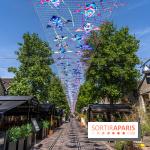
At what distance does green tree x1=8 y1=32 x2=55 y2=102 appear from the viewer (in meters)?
17.3

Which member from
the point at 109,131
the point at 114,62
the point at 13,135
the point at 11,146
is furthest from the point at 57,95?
the point at 109,131

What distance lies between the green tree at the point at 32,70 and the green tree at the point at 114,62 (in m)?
6.12

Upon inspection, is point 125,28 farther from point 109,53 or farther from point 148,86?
point 148,86

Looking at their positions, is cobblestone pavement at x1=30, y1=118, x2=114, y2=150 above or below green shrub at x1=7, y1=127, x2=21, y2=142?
below

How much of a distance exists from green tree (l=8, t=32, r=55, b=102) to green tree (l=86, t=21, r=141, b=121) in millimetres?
6116

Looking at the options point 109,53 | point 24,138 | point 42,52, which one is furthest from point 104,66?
point 24,138

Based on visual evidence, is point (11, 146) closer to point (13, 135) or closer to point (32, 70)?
point (13, 135)

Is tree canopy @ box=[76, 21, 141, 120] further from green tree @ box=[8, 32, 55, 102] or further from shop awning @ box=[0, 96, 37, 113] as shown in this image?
shop awning @ box=[0, 96, 37, 113]

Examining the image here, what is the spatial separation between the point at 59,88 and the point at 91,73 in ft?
93.2

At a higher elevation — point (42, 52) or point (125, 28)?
point (125, 28)

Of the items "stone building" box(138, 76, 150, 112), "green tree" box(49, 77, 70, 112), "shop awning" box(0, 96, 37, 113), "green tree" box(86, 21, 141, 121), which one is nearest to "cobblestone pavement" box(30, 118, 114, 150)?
"shop awning" box(0, 96, 37, 113)

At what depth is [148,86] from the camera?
1622cm

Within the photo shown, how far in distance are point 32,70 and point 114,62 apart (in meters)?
10.6

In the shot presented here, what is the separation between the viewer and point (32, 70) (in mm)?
17422
